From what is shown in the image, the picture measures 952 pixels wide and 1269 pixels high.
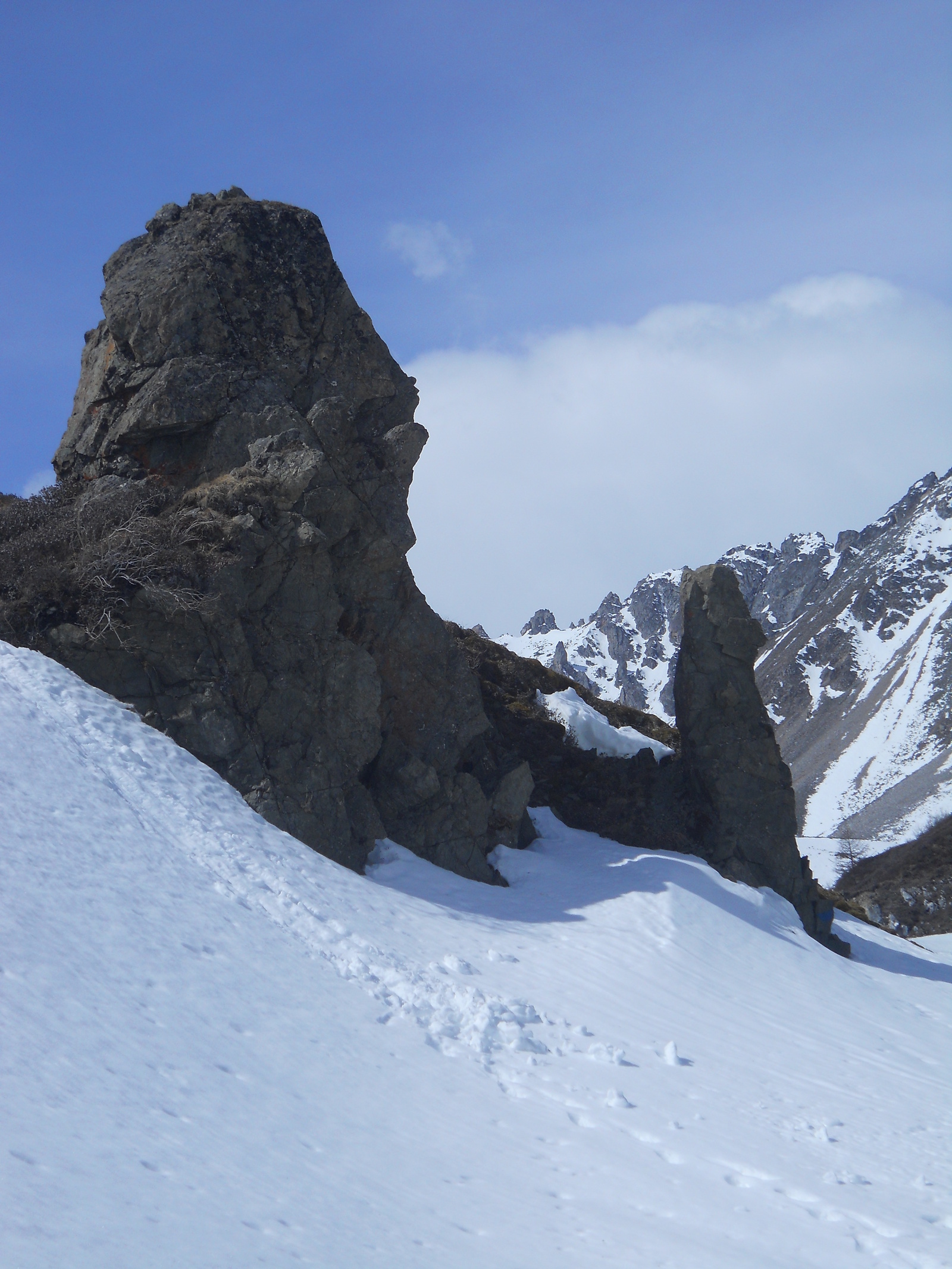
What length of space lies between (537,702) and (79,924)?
16904 millimetres

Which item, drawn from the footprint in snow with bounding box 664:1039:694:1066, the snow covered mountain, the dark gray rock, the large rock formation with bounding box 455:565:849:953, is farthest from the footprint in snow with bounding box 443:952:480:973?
the snow covered mountain

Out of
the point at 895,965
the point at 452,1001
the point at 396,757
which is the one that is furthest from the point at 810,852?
the point at 452,1001

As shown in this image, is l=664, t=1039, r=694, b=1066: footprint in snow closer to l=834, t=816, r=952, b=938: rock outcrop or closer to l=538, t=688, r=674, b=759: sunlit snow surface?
l=538, t=688, r=674, b=759: sunlit snow surface

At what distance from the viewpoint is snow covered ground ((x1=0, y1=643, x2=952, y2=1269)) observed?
5.96m

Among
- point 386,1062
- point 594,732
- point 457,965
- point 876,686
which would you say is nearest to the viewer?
point 386,1062

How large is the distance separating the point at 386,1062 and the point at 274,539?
933 centimetres

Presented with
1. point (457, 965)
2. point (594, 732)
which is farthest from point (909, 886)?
point (457, 965)

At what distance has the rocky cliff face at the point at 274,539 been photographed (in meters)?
14.3

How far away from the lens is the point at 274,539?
15.7 metres

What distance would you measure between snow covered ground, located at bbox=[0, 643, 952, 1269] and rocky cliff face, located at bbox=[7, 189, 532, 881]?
3.60ft

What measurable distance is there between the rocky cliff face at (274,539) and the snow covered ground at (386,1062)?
3.60 ft

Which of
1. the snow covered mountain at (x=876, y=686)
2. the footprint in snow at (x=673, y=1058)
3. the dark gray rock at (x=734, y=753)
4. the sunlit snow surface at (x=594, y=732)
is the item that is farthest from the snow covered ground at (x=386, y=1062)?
the snow covered mountain at (x=876, y=686)

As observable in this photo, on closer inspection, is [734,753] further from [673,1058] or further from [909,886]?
[909,886]

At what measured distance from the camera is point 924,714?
118 meters
